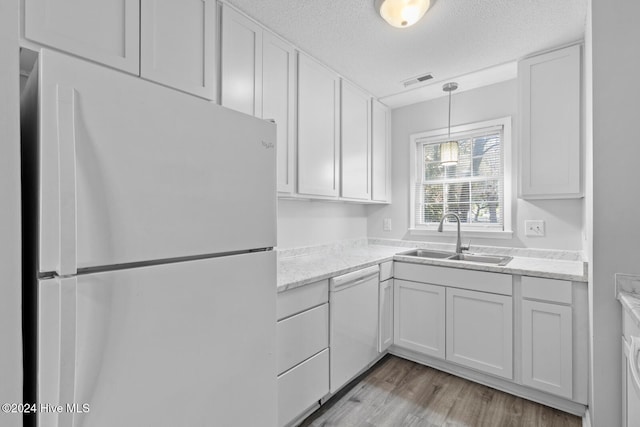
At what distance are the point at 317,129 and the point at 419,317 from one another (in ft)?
5.47

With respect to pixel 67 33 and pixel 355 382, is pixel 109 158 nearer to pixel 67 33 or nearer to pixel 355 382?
pixel 67 33

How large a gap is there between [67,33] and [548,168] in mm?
2741

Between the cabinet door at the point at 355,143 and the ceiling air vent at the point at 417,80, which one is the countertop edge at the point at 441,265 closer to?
the cabinet door at the point at 355,143

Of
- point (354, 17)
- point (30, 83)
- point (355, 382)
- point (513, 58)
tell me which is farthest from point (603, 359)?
point (30, 83)

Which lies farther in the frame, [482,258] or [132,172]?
[482,258]

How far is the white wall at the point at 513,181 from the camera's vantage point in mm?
2277

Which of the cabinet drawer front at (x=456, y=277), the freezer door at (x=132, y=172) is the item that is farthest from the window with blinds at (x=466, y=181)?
the freezer door at (x=132, y=172)

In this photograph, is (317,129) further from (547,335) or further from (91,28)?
(547,335)

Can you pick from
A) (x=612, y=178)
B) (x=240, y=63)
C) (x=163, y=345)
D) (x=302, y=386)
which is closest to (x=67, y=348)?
(x=163, y=345)

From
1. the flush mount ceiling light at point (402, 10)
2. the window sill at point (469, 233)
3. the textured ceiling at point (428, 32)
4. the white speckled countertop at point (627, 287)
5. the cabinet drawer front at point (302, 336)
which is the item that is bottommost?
the cabinet drawer front at point (302, 336)

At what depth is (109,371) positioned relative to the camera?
72cm

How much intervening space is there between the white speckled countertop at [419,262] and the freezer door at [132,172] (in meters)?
0.67

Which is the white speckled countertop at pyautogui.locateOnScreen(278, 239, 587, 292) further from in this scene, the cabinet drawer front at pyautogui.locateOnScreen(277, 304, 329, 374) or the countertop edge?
the cabinet drawer front at pyautogui.locateOnScreen(277, 304, 329, 374)

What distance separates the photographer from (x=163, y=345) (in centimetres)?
81
